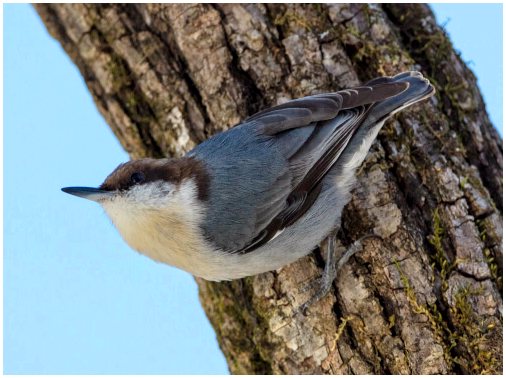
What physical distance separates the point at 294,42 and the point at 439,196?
1352 mm

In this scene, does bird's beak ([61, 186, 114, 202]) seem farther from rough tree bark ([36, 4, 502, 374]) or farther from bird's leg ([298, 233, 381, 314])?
bird's leg ([298, 233, 381, 314])

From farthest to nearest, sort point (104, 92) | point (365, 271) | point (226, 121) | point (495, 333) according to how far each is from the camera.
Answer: point (104, 92)
point (226, 121)
point (365, 271)
point (495, 333)

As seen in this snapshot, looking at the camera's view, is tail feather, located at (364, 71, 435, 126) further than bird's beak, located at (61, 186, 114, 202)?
Yes

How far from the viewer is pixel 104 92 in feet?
15.6


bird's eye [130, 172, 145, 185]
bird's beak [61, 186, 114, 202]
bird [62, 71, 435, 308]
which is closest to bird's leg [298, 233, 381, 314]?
bird [62, 71, 435, 308]

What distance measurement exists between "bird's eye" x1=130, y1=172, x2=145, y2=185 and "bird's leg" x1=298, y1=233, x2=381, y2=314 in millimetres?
1134

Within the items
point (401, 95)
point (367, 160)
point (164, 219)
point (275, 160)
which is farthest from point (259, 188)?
point (401, 95)

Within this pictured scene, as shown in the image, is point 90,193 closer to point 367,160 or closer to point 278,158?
point 278,158

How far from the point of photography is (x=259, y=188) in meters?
3.58

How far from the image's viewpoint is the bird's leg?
146 inches

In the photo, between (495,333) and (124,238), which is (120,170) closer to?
(124,238)

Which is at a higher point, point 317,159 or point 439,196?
point 317,159

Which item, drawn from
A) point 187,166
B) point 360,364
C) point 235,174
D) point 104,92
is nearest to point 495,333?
point 360,364

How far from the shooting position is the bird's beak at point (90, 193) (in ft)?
11.0
